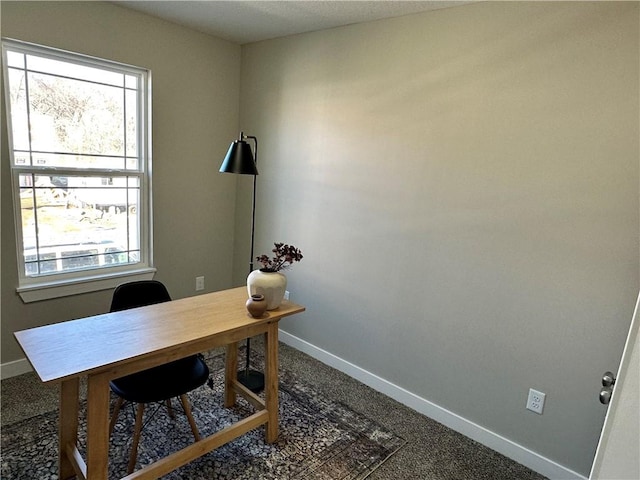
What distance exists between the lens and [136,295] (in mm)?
2076

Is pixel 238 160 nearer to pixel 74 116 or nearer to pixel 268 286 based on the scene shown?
pixel 268 286

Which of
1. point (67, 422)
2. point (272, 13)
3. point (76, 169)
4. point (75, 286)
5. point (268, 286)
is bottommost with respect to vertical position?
point (67, 422)

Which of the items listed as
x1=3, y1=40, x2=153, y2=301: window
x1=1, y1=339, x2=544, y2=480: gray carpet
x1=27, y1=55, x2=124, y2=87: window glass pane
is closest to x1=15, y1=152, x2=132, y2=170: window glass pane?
x1=3, y1=40, x2=153, y2=301: window

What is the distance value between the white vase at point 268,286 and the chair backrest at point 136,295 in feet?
1.85

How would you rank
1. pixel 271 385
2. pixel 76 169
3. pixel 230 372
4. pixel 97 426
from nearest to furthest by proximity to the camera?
pixel 97 426 → pixel 271 385 → pixel 230 372 → pixel 76 169

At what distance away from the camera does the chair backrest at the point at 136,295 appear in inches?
79.4

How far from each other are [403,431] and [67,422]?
1.72 metres

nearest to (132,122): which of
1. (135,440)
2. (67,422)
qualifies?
(67,422)

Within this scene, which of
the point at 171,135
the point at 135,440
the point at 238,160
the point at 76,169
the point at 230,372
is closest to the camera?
the point at 135,440

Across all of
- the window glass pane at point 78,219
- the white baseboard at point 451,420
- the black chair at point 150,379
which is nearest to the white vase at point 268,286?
the black chair at point 150,379

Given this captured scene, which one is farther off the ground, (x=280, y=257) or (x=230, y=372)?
(x=280, y=257)

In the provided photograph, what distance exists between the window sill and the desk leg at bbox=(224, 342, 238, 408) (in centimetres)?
117

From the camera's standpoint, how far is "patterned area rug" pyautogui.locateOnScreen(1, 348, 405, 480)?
6.07 feet

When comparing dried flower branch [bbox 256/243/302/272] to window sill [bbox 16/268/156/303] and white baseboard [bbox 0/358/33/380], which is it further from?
white baseboard [bbox 0/358/33/380]
